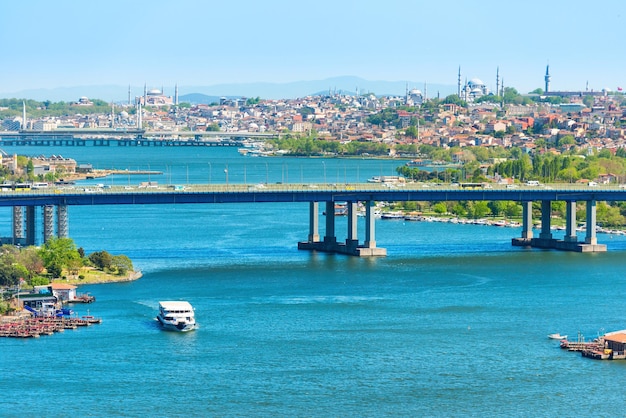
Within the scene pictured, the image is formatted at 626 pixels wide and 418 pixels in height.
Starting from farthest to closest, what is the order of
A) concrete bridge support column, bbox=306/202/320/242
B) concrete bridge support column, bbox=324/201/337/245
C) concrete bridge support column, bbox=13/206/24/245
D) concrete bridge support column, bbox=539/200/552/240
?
concrete bridge support column, bbox=539/200/552/240 < concrete bridge support column, bbox=306/202/320/242 < concrete bridge support column, bbox=324/201/337/245 < concrete bridge support column, bbox=13/206/24/245

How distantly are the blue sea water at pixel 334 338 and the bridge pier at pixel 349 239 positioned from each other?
51 centimetres

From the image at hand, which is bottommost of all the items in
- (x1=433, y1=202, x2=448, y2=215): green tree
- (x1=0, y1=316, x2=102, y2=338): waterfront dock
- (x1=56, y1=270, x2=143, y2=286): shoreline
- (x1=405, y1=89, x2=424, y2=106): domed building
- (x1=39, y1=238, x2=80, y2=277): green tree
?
(x1=0, y1=316, x2=102, y2=338): waterfront dock

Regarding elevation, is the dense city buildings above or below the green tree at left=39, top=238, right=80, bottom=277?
above

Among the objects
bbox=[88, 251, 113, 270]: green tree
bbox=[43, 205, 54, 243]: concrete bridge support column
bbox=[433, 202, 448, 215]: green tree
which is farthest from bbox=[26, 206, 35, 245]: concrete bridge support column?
bbox=[433, 202, 448, 215]: green tree

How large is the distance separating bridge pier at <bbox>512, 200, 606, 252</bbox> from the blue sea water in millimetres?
633

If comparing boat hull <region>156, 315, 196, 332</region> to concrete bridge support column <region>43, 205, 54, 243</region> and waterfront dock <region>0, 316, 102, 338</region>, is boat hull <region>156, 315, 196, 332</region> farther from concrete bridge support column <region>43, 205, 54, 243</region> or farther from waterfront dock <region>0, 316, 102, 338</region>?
concrete bridge support column <region>43, 205, 54, 243</region>

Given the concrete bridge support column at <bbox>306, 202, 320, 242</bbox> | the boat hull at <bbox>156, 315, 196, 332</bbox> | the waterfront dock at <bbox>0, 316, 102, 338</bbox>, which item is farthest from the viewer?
the concrete bridge support column at <bbox>306, 202, 320, 242</bbox>

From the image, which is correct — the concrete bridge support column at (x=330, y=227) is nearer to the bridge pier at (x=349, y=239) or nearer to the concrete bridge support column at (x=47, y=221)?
the bridge pier at (x=349, y=239)

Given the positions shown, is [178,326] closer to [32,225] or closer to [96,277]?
[96,277]

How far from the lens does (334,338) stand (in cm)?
2597

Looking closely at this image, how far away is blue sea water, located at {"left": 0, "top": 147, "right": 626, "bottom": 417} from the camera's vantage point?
71.1 ft

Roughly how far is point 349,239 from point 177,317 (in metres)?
12.8

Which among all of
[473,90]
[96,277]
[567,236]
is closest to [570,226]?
[567,236]

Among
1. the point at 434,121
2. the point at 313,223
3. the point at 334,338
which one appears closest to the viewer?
the point at 334,338
